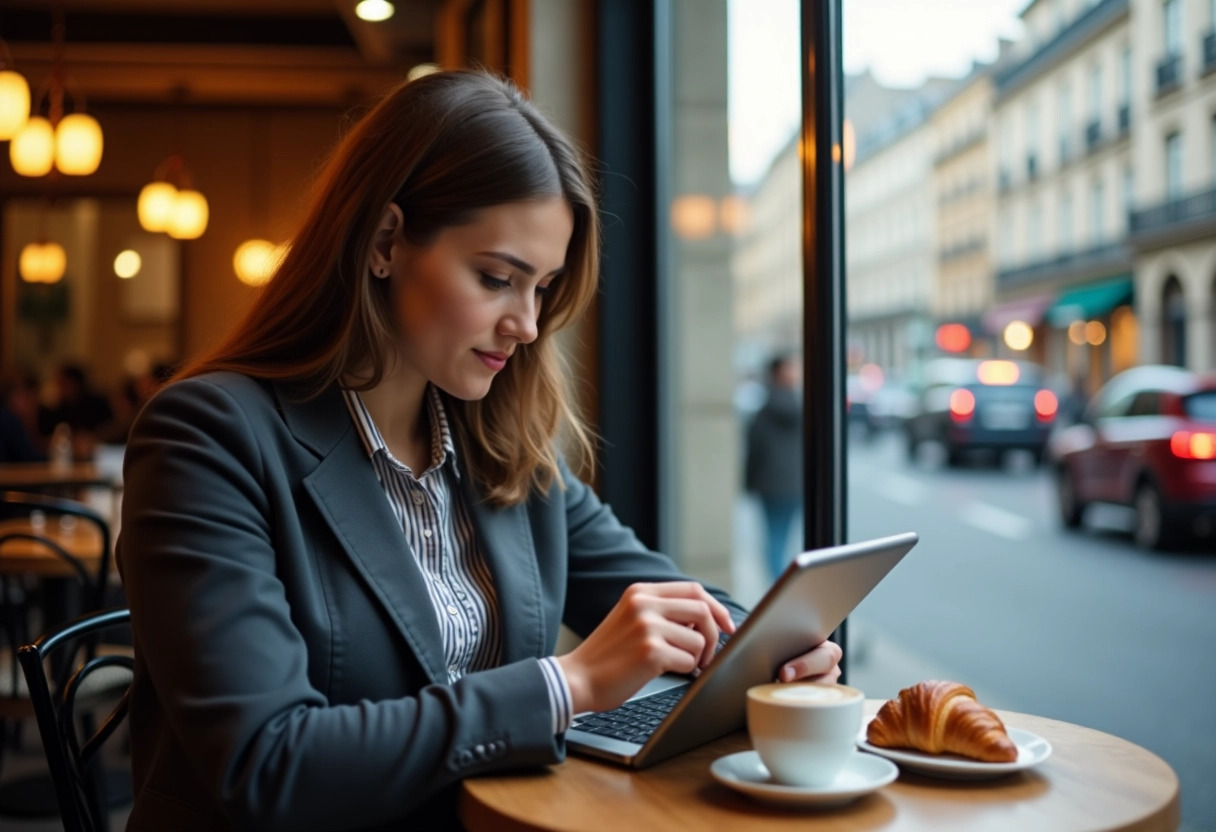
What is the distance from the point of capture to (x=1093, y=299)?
6.60 ft

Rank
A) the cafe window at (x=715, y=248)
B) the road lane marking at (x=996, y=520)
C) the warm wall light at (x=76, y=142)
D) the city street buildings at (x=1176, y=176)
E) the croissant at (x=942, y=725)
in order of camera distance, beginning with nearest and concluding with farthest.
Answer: the croissant at (x=942, y=725)
the city street buildings at (x=1176, y=176)
the cafe window at (x=715, y=248)
the road lane marking at (x=996, y=520)
the warm wall light at (x=76, y=142)

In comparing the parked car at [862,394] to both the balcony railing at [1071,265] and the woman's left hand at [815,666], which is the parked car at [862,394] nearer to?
the balcony railing at [1071,265]

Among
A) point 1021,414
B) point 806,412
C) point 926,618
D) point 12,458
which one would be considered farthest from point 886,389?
point 12,458

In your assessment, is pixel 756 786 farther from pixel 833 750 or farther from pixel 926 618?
pixel 926 618

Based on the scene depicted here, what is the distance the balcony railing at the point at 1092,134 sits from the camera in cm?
198

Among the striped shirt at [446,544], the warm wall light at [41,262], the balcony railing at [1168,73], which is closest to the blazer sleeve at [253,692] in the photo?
the striped shirt at [446,544]

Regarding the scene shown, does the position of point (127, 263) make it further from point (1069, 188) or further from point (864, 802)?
point (864, 802)

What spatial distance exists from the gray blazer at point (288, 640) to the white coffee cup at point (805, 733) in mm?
205

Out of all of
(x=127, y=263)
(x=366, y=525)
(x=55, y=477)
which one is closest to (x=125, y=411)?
(x=127, y=263)

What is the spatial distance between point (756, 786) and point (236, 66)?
22.8ft

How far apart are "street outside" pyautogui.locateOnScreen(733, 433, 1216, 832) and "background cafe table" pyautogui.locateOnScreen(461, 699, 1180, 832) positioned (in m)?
1.08

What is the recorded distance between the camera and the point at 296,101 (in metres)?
7.90

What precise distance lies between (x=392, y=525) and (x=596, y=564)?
15.0 inches

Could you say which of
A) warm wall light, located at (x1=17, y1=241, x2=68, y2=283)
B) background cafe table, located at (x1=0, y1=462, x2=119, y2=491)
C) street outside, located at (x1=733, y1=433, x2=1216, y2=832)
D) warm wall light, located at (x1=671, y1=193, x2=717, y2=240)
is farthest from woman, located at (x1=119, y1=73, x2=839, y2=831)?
warm wall light, located at (x1=17, y1=241, x2=68, y2=283)
